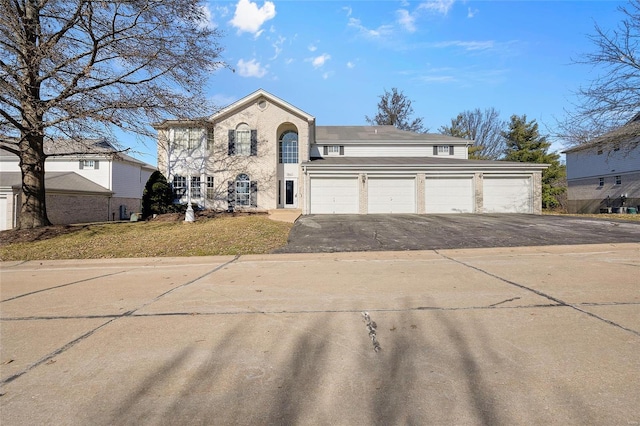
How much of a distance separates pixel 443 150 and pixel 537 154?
15.8 meters

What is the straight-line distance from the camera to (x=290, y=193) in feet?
72.4

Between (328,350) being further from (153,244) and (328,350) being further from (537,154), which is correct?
(537,154)

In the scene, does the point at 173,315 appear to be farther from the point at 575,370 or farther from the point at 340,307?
A: the point at 575,370

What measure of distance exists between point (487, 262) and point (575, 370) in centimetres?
489

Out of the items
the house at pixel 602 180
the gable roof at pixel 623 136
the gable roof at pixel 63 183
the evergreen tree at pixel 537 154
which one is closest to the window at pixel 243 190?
the gable roof at pixel 63 183

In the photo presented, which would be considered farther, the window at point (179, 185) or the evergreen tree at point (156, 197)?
the window at point (179, 185)

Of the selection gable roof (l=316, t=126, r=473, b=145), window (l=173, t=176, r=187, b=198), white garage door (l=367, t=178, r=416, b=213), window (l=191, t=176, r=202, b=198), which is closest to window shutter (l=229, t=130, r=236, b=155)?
window (l=191, t=176, r=202, b=198)

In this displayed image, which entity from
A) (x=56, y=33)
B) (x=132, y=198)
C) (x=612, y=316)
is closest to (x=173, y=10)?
(x=56, y=33)

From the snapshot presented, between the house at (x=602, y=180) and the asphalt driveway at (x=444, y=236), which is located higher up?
the house at (x=602, y=180)

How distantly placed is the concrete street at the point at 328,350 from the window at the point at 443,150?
21.2 meters

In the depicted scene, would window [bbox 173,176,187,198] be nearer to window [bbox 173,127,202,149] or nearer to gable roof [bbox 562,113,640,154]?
window [bbox 173,127,202,149]

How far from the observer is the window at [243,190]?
21.4 m

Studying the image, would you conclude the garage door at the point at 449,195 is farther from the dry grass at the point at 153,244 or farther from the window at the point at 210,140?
the window at the point at 210,140

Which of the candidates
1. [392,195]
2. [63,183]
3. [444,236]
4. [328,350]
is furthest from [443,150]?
[63,183]
